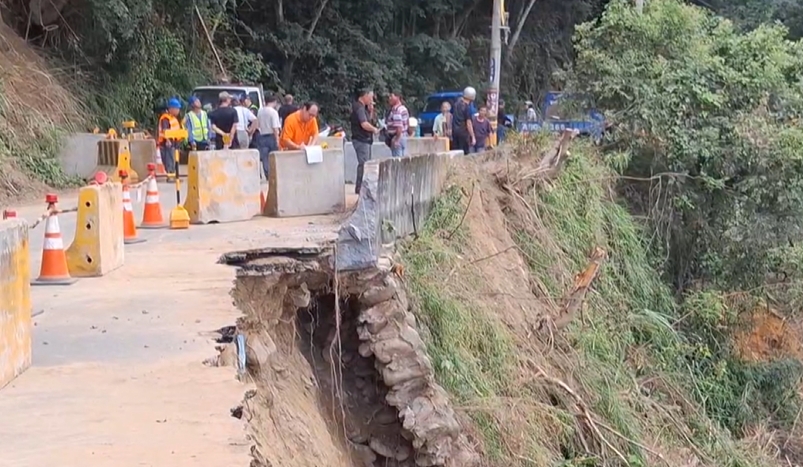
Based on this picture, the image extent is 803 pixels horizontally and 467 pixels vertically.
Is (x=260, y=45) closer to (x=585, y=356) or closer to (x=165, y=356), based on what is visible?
(x=585, y=356)

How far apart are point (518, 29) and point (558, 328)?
28.8m

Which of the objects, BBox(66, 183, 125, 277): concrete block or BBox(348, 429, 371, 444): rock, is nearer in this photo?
BBox(66, 183, 125, 277): concrete block

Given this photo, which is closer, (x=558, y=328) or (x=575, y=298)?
(x=575, y=298)

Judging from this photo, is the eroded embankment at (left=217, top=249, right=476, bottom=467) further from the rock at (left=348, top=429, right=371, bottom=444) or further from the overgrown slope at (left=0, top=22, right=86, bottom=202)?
the overgrown slope at (left=0, top=22, right=86, bottom=202)

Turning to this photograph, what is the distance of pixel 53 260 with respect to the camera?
9.45 m

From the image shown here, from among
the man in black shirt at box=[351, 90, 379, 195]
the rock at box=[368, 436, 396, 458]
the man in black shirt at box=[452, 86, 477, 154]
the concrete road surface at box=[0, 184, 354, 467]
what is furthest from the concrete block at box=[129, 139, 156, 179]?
the rock at box=[368, 436, 396, 458]

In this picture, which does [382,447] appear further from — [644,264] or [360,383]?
[644,264]

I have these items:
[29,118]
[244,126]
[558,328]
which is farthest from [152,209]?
[29,118]

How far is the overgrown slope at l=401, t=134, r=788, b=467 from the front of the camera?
10.9 meters

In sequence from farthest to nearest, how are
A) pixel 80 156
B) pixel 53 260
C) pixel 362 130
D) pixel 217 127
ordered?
pixel 80 156 → pixel 217 127 → pixel 362 130 → pixel 53 260

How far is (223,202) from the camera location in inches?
537

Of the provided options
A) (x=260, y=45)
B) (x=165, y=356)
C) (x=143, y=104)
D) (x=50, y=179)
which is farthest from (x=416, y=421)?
(x=260, y=45)

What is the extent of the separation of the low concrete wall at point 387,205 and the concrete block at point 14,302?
11.9 ft

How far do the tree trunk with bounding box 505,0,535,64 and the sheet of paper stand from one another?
26.9 metres
